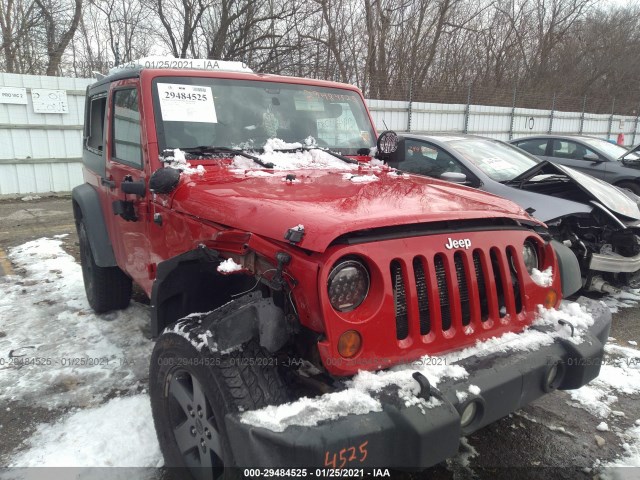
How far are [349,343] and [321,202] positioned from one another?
2.23 feet

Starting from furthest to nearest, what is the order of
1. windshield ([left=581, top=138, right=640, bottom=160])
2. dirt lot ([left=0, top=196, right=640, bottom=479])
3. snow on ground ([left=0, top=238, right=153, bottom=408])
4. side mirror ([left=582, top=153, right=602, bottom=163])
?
side mirror ([left=582, top=153, right=602, bottom=163])
windshield ([left=581, top=138, right=640, bottom=160])
snow on ground ([left=0, top=238, right=153, bottom=408])
dirt lot ([left=0, top=196, right=640, bottom=479])

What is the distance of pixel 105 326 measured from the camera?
4418 millimetres

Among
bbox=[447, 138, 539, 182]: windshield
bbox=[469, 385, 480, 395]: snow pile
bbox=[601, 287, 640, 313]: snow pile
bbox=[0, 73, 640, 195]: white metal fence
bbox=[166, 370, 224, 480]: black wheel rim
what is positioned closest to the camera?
bbox=[469, 385, 480, 395]: snow pile

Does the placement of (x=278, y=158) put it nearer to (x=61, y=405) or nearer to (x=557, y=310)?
(x=557, y=310)

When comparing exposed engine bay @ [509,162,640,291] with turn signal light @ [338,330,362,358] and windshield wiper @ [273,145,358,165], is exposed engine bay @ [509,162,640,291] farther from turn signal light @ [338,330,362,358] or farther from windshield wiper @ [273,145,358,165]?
turn signal light @ [338,330,362,358]

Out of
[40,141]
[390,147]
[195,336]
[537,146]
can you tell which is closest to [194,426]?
[195,336]

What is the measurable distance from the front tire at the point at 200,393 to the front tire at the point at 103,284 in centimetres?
234

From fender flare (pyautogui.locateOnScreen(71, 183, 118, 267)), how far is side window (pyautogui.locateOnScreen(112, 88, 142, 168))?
0.63 m

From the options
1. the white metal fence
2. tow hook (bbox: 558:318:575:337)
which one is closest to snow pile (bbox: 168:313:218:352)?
tow hook (bbox: 558:318:575:337)

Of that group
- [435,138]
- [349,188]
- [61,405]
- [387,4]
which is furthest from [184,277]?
[387,4]

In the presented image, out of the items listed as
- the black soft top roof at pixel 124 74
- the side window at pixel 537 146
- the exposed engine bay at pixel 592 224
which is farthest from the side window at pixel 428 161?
the side window at pixel 537 146

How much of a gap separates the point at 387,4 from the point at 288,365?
2129 centimetres

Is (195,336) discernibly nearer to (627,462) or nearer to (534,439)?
(534,439)

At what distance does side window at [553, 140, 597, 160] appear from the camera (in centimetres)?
994
